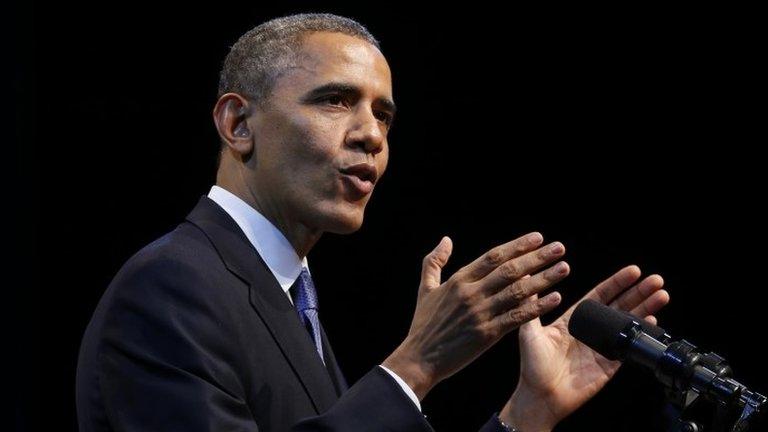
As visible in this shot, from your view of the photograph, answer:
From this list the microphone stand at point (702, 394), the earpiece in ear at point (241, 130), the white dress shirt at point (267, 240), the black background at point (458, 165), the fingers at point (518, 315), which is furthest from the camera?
the black background at point (458, 165)

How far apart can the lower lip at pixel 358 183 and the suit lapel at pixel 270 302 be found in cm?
22

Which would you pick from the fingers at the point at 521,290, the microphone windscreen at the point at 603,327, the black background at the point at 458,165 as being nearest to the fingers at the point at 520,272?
the fingers at the point at 521,290

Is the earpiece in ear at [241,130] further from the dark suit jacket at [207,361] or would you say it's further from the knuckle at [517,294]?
the knuckle at [517,294]

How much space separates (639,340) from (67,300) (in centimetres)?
222

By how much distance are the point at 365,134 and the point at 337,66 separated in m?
0.16

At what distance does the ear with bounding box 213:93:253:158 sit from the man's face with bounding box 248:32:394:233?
0.8 inches

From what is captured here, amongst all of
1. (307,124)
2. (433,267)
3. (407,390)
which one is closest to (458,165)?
(307,124)

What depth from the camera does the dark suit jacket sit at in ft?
4.84

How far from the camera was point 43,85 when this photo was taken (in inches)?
125

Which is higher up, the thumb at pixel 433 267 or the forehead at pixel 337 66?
the forehead at pixel 337 66

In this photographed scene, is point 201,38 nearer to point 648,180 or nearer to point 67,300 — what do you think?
point 67,300

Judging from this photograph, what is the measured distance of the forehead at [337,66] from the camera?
6.34 feet

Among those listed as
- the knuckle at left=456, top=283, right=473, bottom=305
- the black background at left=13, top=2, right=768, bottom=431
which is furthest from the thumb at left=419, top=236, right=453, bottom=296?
the black background at left=13, top=2, right=768, bottom=431

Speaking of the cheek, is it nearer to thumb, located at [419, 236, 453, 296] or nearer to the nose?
the nose
